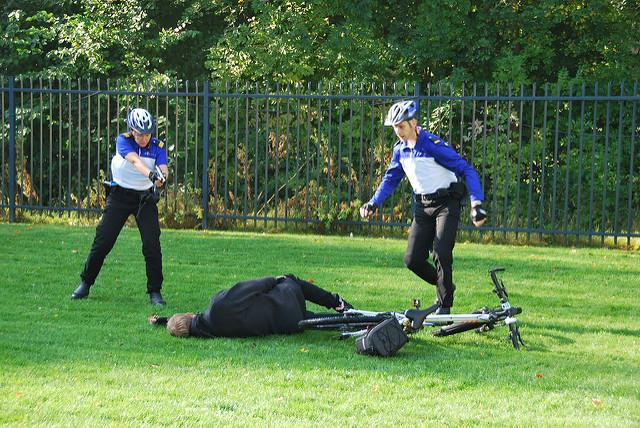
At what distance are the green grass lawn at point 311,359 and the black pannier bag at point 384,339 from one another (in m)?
0.07

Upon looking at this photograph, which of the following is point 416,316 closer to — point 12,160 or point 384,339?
point 384,339

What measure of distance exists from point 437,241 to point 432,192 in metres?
0.38

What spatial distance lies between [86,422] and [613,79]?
522 inches

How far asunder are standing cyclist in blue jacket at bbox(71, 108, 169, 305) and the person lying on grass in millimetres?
1408

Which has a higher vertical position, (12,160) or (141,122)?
(141,122)

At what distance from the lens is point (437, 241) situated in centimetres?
834

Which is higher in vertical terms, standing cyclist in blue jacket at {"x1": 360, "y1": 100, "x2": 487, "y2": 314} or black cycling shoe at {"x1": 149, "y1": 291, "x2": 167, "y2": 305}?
standing cyclist in blue jacket at {"x1": 360, "y1": 100, "x2": 487, "y2": 314}

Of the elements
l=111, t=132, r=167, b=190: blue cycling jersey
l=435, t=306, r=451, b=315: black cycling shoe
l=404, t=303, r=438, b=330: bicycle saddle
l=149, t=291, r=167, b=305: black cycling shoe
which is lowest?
l=149, t=291, r=167, b=305: black cycling shoe

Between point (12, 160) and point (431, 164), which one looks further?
point (12, 160)

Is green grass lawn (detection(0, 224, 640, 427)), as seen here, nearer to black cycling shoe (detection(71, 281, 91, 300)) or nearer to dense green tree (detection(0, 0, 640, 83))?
black cycling shoe (detection(71, 281, 91, 300))

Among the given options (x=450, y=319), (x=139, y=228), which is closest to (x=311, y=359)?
(x=450, y=319)

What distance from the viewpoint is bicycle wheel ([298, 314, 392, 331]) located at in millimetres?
7671

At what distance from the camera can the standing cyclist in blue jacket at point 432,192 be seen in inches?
327

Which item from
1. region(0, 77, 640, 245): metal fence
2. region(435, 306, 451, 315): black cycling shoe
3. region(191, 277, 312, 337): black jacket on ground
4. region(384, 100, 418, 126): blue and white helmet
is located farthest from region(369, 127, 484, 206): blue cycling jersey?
region(0, 77, 640, 245): metal fence
